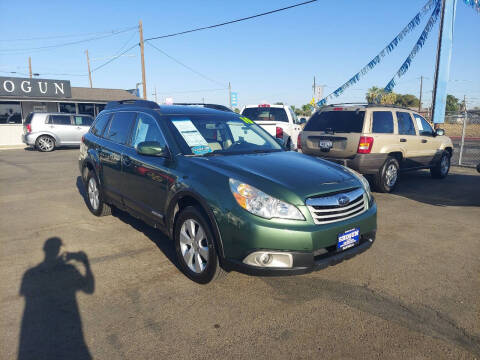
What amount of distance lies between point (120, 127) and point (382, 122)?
210 inches

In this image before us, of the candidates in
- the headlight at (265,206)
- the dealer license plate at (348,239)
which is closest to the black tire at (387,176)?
the dealer license plate at (348,239)

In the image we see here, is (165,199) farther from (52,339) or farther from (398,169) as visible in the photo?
(398,169)

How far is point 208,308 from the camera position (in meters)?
3.01

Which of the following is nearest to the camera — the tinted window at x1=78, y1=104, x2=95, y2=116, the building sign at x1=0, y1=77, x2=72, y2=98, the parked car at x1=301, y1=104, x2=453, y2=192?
the parked car at x1=301, y1=104, x2=453, y2=192

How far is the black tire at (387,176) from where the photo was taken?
23.8ft

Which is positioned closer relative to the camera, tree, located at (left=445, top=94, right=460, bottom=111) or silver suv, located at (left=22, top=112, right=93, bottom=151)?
silver suv, located at (left=22, top=112, right=93, bottom=151)

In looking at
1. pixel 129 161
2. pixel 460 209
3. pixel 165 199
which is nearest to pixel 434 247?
pixel 460 209

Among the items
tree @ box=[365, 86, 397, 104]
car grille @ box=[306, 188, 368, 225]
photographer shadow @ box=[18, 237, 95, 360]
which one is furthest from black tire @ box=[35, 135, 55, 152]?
tree @ box=[365, 86, 397, 104]

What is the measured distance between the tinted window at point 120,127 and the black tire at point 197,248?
1.79 metres

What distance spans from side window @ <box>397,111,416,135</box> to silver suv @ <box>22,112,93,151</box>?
15245 mm

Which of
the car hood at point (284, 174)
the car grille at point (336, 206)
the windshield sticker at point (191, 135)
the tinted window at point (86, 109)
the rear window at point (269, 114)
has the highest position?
the tinted window at point (86, 109)

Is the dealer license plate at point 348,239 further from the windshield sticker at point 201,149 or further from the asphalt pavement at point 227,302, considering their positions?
the windshield sticker at point 201,149

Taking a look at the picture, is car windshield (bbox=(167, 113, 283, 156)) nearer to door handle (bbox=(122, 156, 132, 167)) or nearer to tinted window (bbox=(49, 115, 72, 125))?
door handle (bbox=(122, 156, 132, 167))

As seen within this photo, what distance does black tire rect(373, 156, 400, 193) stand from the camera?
7.25 m
